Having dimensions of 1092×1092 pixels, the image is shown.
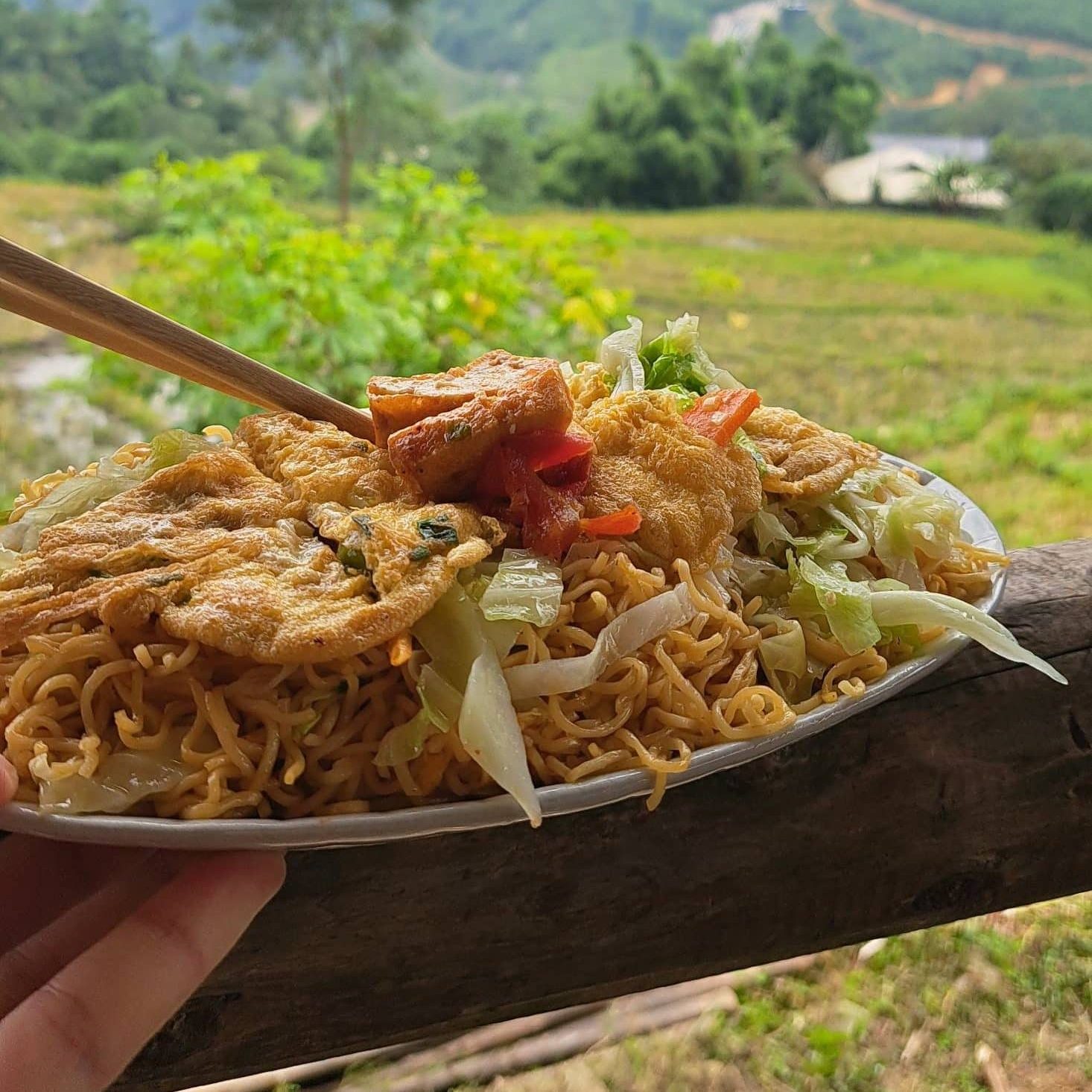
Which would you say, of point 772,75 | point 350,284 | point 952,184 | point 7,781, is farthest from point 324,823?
point 952,184

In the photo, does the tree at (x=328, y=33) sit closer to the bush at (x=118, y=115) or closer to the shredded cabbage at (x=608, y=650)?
the bush at (x=118, y=115)

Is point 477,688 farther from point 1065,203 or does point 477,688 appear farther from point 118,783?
point 1065,203

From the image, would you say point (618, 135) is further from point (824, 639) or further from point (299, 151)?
point (824, 639)

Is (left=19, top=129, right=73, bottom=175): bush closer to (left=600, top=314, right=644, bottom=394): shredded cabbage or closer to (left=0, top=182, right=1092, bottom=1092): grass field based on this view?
(left=0, top=182, right=1092, bottom=1092): grass field

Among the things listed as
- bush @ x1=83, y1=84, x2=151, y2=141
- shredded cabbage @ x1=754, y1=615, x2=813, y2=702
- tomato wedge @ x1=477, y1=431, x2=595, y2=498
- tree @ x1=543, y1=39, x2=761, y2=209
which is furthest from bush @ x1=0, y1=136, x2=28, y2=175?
shredded cabbage @ x1=754, y1=615, x2=813, y2=702

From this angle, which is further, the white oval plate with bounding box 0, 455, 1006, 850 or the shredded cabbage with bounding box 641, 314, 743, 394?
the shredded cabbage with bounding box 641, 314, 743, 394

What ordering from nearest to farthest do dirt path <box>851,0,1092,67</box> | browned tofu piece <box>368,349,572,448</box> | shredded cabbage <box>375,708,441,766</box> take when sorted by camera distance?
shredded cabbage <box>375,708,441,766</box>, browned tofu piece <box>368,349,572,448</box>, dirt path <box>851,0,1092,67</box>

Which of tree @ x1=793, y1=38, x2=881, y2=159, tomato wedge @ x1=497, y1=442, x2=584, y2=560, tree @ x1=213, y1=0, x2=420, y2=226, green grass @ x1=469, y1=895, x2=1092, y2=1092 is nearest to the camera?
tomato wedge @ x1=497, y1=442, x2=584, y2=560

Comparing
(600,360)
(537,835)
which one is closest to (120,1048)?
(537,835)
